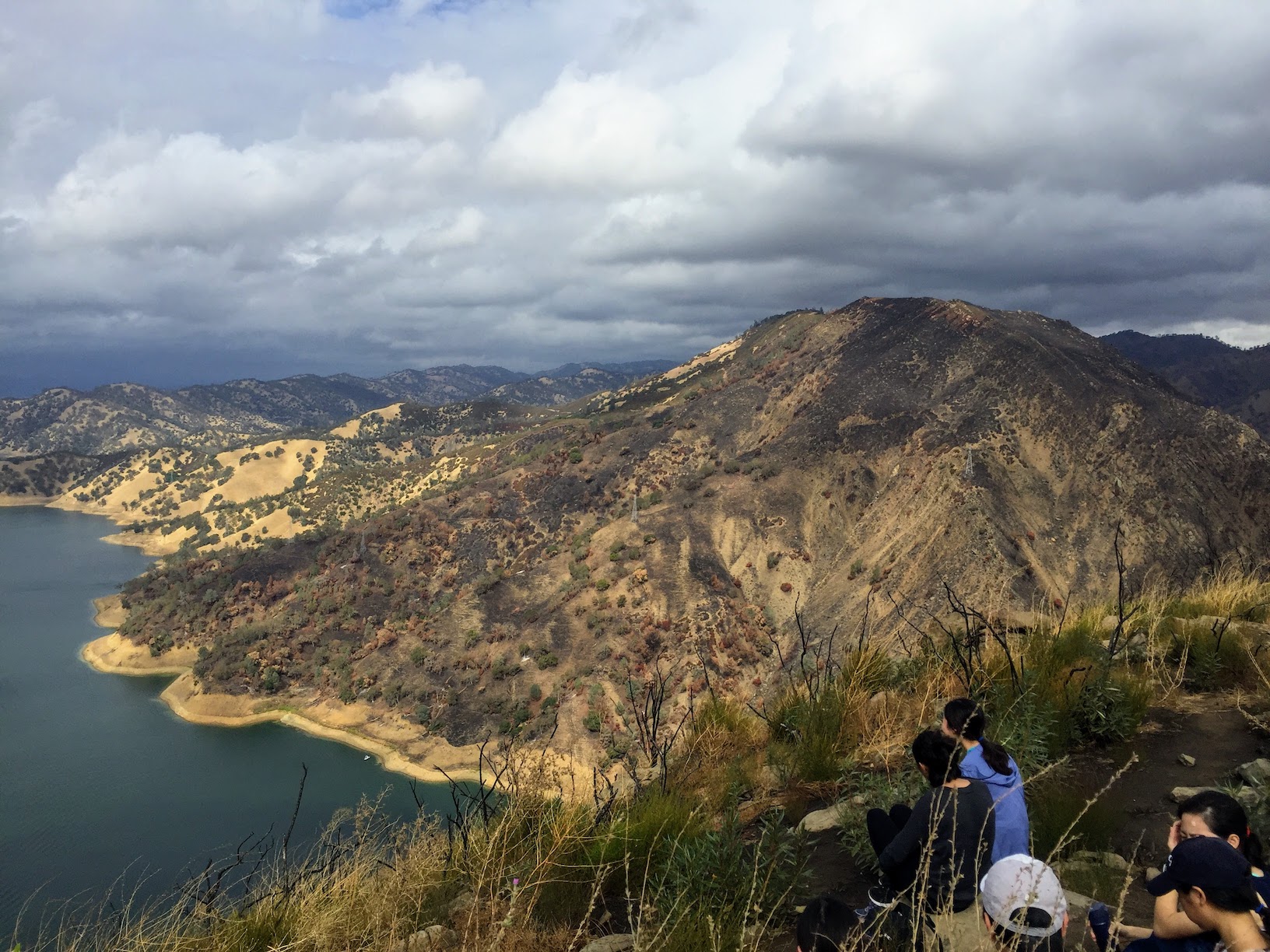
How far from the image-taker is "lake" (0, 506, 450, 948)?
2753 cm

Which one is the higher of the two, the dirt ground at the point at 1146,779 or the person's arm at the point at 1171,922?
the person's arm at the point at 1171,922

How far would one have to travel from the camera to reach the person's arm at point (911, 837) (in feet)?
12.7

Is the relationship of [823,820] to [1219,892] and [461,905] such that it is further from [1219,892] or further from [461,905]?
[1219,892]

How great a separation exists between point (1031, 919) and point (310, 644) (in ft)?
161

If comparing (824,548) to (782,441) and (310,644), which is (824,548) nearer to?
(782,441)

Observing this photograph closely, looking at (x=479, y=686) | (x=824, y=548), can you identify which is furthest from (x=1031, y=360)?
(x=479, y=686)

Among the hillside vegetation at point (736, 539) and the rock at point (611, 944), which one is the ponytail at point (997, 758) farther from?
the hillside vegetation at point (736, 539)

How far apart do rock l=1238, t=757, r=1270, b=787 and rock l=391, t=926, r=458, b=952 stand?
5.46m

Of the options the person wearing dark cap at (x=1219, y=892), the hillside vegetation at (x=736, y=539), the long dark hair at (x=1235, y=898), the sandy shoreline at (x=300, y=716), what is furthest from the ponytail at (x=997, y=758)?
the sandy shoreline at (x=300, y=716)

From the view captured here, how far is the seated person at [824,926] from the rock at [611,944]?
104 cm

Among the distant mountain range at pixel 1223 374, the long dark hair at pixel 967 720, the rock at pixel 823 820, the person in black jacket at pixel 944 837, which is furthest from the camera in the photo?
the distant mountain range at pixel 1223 374

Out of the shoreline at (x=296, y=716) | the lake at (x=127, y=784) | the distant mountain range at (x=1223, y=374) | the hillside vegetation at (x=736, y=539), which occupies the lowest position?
the lake at (x=127, y=784)

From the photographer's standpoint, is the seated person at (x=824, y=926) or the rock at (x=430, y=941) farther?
the rock at (x=430, y=941)

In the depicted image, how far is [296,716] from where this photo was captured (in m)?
41.2
